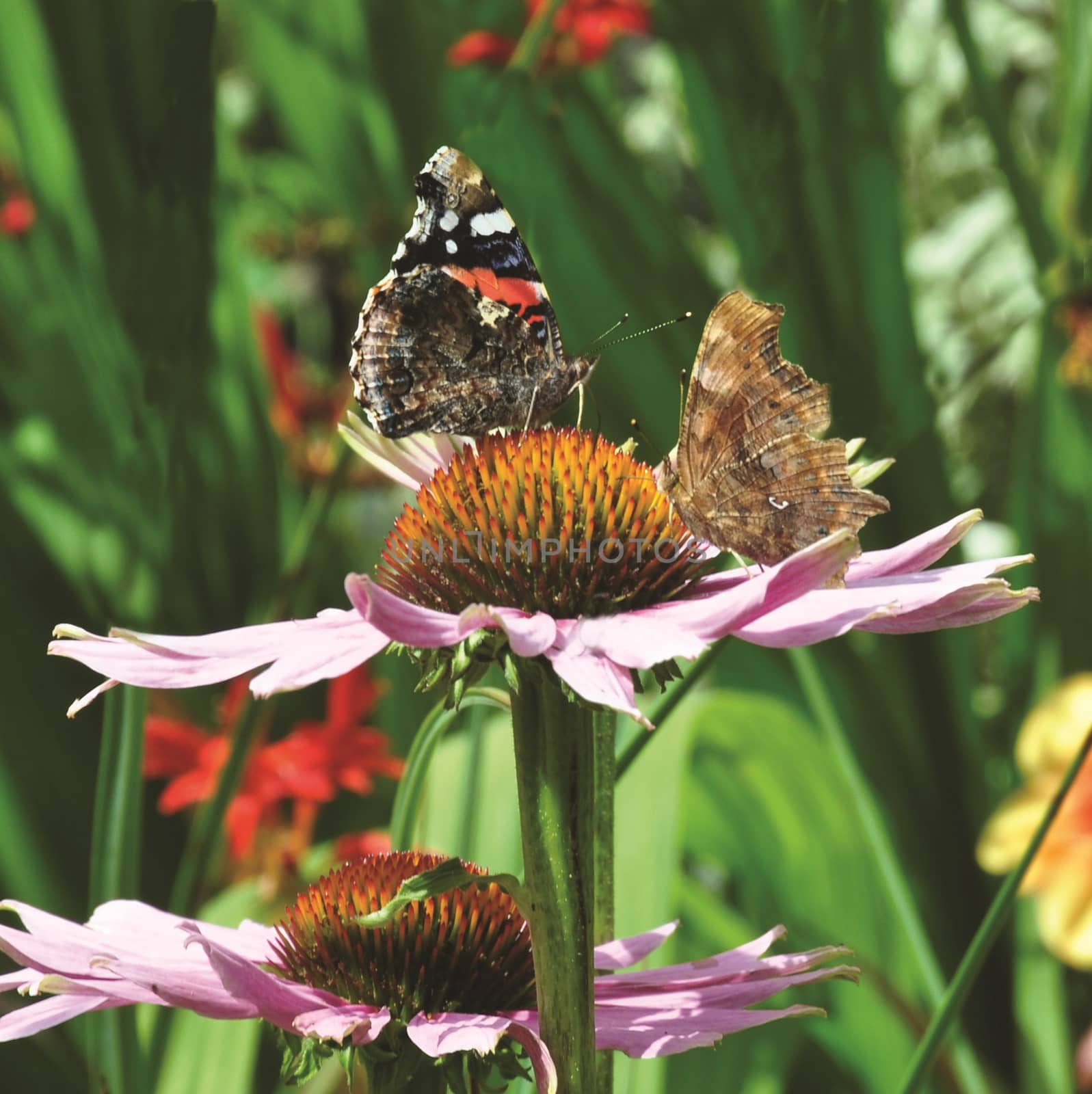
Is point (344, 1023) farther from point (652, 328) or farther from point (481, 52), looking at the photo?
point (481, 52)

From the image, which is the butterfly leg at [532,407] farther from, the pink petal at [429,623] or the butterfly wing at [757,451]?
the pink petal at [429,623]

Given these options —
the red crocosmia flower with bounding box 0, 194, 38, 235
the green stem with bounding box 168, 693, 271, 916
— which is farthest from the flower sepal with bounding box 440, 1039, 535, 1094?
the red crocosmia flower with bounding box 0, 194, 38, 235

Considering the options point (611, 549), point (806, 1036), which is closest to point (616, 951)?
point (611, 549)

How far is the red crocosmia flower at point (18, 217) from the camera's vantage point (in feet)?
5.07

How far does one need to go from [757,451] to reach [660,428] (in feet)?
1.67

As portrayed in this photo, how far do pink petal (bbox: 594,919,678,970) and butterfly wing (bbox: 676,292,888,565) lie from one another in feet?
0.58

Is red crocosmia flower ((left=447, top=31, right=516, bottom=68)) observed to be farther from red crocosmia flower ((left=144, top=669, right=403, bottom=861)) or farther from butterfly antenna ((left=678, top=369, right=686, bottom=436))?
red crocosmia flower ((left=144, top=669, right=403, bottom=861))

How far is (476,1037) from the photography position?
1.52 feet

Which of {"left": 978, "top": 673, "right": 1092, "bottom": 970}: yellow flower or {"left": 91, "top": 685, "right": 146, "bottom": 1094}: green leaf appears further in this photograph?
{"left": 978, "top": 673, "right": 1092, "bottom": 970}: yellow flower

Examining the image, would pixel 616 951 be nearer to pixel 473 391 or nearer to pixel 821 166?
pixel 473 391

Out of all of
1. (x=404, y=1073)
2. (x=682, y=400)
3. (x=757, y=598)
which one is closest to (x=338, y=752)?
(x=682, y=400)

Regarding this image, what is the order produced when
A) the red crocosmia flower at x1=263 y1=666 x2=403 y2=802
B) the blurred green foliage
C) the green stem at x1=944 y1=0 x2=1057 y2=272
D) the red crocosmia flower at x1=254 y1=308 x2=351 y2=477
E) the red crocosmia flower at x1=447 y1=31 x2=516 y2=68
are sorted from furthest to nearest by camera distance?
the red crocosmia flower at x1=254 y1=308 x2=351 y2=477
the red crocosmia flower at x1=447 y1=31 x2=516 y2=68
the red crocosmia flower at x1=263 y1=666 x2=403 y2=802
the green stem at x1=944 y1=0 x2=1057 y2=272
the blurred green foliage

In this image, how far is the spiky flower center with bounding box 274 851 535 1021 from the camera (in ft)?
1.74

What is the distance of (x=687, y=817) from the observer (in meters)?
1.36
